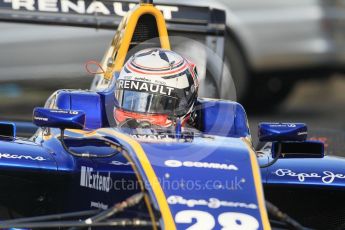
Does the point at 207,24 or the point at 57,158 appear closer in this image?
the point at 57,158

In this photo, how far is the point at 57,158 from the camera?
22.8 feet

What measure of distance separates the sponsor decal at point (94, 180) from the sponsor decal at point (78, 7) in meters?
3.12

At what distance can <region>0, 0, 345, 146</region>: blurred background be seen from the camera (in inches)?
535

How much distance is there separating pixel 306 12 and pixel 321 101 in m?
3.40

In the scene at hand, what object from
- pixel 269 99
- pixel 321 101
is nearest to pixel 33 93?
pixel 269 99

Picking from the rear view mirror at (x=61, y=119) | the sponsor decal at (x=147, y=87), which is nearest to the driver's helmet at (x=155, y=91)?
the sponsor decal at (x=147, y=87)

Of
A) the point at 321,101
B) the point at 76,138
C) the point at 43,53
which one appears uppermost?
the point at 76,138

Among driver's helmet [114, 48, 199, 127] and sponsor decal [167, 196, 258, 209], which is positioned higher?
driver's helmet [114, 48, 199, 127]

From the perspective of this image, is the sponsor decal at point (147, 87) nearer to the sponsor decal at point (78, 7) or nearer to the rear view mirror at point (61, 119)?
the rear view mirror at point (61, 119)

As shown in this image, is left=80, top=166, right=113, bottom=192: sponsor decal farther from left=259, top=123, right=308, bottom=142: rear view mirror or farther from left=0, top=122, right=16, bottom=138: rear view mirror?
left=259, top=123, right=308, bottom=142: rear view mirror

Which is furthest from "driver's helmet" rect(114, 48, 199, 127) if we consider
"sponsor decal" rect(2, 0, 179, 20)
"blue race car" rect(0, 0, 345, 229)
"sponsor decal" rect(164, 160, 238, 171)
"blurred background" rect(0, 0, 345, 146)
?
"blurred background" rect(0, 0, 345, 146)

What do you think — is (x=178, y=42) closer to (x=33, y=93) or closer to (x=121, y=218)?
(x=121, y=218)

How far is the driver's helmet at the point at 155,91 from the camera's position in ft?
22.9

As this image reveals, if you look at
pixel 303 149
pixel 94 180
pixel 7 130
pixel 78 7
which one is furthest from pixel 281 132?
pixel 78 7
